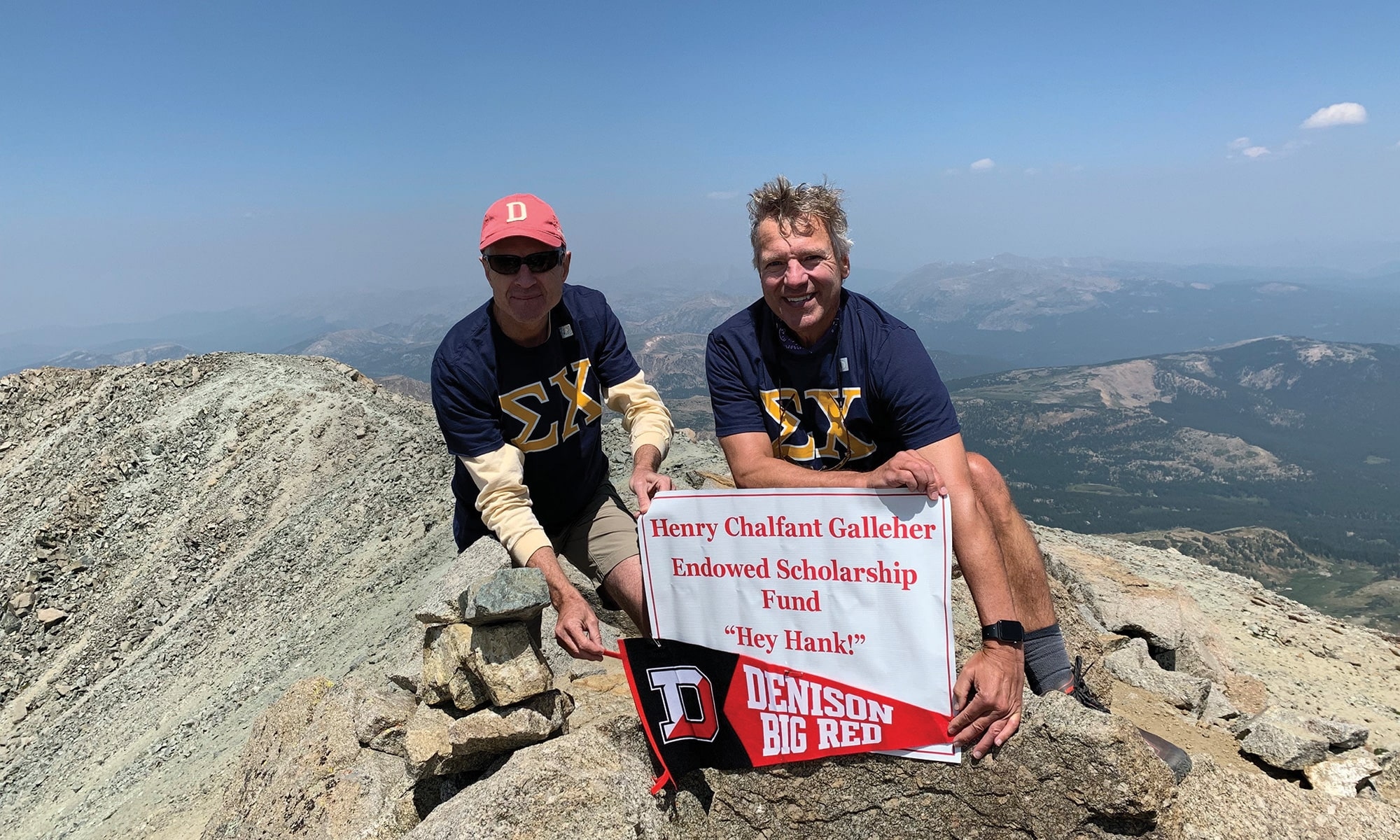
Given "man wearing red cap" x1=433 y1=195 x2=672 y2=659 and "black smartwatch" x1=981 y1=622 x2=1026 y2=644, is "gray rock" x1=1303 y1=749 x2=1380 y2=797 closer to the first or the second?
"black smartwatch" x1=981 y1=622 x2=1026 y2=644

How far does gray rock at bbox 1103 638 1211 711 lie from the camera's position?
→ 348 inches

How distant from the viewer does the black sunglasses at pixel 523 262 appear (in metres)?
5.82

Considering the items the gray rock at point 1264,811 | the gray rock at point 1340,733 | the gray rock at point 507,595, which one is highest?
the gray rock at point 507,595

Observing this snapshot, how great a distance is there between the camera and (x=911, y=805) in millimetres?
4613

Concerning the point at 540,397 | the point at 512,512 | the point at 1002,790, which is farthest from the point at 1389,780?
the point at 540,397

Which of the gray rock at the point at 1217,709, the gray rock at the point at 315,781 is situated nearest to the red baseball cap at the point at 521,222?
the gray rock at the point at 315,781

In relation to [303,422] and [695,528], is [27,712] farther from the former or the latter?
[695,528]

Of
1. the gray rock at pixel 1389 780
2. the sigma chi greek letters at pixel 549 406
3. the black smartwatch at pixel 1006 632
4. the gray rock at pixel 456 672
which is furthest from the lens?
the gray rock at pixel 1389 780

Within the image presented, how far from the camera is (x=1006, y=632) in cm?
452

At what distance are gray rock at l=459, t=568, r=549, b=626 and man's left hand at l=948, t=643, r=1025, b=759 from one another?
113 inches

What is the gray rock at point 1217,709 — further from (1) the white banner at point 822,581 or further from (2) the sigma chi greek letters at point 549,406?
(2) the sigma chi greek letters at point 549,406

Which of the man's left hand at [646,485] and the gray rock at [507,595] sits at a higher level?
the man's left hand at [646,485]

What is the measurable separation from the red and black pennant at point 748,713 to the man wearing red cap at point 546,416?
0.55m

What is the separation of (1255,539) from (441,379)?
176303 millimetres
